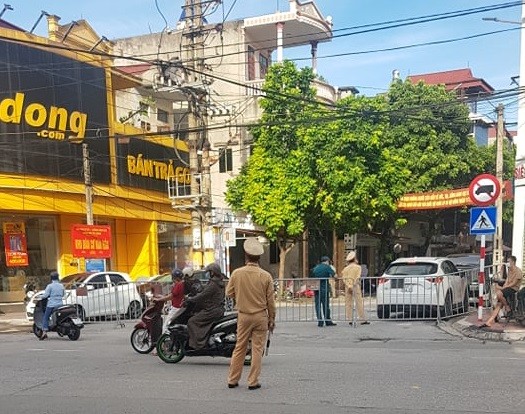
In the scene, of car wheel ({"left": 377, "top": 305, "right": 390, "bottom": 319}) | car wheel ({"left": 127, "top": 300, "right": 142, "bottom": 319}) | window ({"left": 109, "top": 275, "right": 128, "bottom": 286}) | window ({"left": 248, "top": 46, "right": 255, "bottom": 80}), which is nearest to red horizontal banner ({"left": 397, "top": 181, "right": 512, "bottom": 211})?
window ({"left": 248, "top": 46, "right": 255, "bottom": 80})

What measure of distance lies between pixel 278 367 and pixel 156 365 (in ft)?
6.42

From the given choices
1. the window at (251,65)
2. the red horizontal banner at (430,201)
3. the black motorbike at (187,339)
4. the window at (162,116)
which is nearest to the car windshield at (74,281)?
the black motorbike at (187,339)

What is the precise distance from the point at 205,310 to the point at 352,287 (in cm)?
578

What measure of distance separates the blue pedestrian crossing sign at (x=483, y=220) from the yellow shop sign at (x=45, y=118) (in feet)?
52.1

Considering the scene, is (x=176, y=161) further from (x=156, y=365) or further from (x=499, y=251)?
(x=156, y=365)

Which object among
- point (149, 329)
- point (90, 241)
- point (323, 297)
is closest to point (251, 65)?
point (90, 241)

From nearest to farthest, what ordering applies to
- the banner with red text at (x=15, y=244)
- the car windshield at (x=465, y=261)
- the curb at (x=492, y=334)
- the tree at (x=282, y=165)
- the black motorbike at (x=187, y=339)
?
the black motorbike at (x=187, y=339) → the curb at (x=492, y=334) → the car windshield at (x=465, y=261) → the banner with red text at (x=15, y=244) → the tree at (x=282, y=165)

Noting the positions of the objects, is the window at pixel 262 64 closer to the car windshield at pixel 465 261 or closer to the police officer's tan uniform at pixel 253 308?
the car windshield at pixel 465 261

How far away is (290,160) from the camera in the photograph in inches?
942

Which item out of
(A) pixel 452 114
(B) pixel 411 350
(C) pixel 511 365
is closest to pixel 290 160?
(A) pixel 452 114

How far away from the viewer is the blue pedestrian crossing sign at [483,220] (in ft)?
40.3

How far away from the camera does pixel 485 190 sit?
12.2 meters

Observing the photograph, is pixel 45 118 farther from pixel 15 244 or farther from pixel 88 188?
pixel 15 244

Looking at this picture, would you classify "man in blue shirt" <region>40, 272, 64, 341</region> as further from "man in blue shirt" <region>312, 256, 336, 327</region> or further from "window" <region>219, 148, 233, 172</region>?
"window" <region>219, 148, 233, 172</region>
